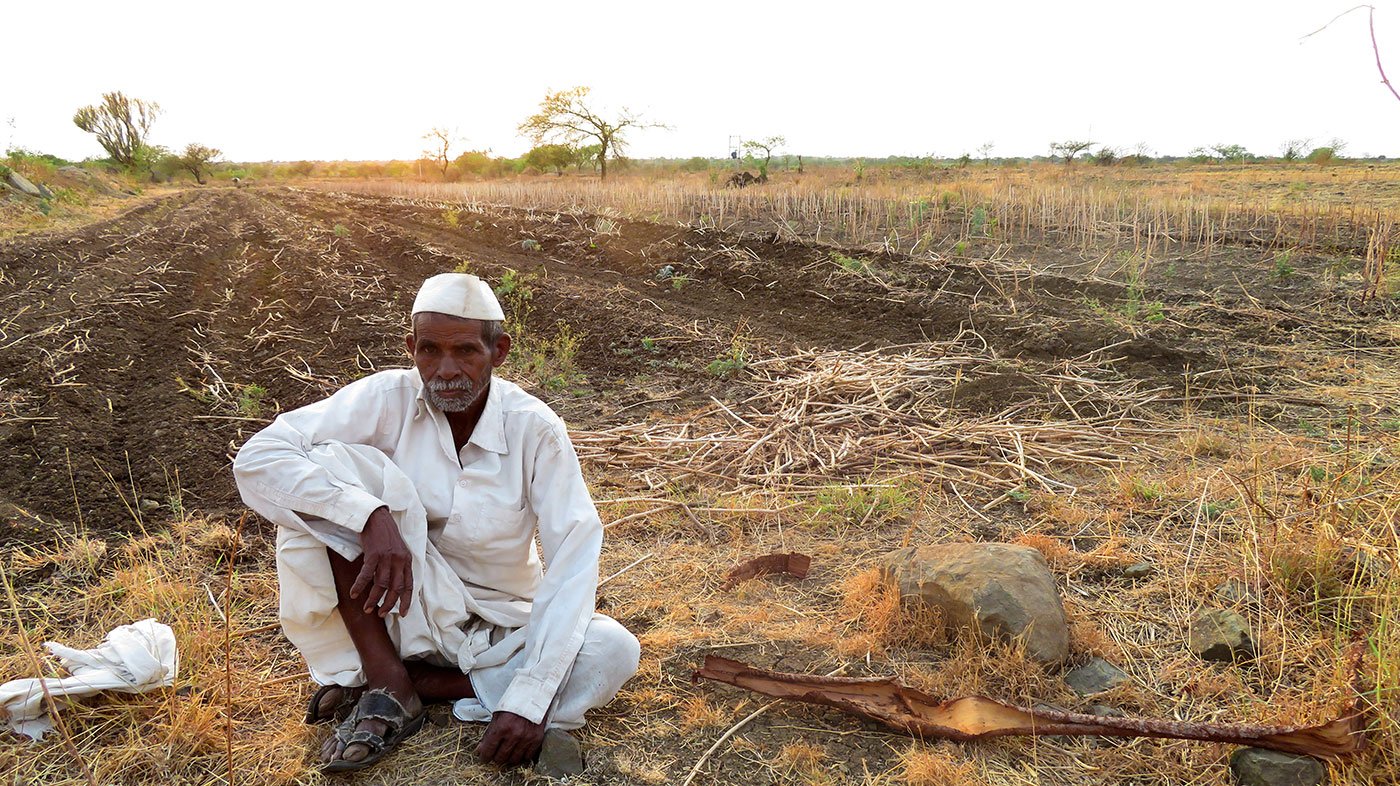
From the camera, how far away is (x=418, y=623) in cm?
213

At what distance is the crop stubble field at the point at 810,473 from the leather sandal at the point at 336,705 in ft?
0.36

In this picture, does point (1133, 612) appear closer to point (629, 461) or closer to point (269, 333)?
point (629, 461)

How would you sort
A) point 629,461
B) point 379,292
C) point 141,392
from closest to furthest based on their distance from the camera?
point 629,461 < point 141,392 < point 379,292

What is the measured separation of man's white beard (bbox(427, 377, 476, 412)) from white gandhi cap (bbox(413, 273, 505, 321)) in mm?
190

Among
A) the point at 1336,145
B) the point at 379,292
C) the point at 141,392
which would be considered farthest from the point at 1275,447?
the point at 1336,145

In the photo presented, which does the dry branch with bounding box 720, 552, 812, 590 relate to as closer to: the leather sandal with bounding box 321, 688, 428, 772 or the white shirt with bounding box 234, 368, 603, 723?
the white shirt with bounding box 234, 368, 603, 723

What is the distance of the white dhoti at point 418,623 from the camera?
2.00 metres

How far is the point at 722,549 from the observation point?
11.2ft

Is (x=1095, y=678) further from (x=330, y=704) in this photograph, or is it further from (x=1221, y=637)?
(x=330, y=704)

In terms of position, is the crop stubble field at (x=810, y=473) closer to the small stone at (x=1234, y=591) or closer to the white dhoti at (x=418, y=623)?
the small stone at (x=1234, y=591)

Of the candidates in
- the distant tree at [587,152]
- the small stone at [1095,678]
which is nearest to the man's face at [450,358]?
the small stone at [1095,678]

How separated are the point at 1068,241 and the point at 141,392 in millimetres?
10257

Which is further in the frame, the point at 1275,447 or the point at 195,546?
the point at 1275,447

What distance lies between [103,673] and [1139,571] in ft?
11.5
